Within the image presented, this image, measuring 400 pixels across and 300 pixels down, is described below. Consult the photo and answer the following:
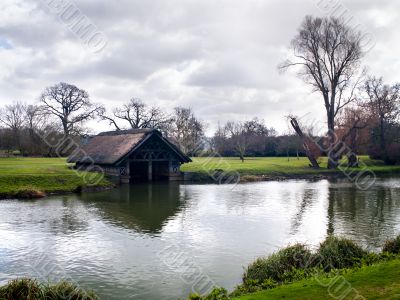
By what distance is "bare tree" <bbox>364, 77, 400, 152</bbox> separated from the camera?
5622 cm

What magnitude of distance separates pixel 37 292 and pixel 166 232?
315 inches

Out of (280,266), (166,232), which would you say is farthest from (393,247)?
(166,232)

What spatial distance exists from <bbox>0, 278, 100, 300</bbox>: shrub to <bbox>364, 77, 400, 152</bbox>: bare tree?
53.6 m

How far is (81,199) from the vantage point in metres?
25.5

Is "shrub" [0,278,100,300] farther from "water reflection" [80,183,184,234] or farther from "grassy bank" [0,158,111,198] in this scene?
"grassy bank" [0,158,111,198]

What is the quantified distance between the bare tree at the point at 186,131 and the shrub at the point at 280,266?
51295 mm

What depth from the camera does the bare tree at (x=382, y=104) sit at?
56219 millimetres

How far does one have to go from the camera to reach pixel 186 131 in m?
69.8

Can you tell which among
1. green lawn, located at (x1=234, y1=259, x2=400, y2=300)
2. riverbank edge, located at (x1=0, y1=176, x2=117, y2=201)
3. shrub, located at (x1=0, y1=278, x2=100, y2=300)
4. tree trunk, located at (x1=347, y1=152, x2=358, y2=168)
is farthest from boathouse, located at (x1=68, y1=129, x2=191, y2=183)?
green lawn, located at (x1=234, y1=259, x2=400, y2=300)

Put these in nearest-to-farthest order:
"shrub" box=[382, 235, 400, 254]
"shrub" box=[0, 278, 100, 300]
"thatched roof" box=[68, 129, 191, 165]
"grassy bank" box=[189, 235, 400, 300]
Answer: "grassy bank" box=[189, 235, 400, 300], "shrub" box=[0, 278, 100, 300], "shrub" box=[382, 235, 400, 254], "thatched roof" box=[68, 129, 191, 165]

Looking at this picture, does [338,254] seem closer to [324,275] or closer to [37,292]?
[324,275]

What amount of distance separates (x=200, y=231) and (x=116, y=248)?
3.83 m

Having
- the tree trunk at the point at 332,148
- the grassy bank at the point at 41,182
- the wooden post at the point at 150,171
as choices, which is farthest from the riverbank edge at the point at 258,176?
the grassy bank at the point at 41,182

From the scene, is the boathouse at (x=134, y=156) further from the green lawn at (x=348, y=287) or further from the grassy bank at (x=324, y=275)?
the green lawn at (x=348, y=287)
